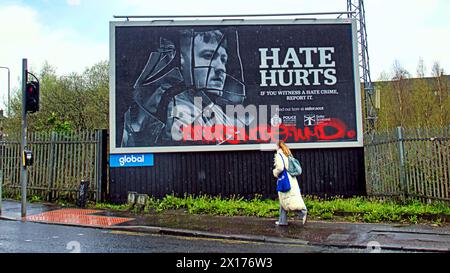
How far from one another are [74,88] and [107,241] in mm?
17017

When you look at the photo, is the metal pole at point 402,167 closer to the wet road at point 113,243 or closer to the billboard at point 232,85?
the billboard at point 232,85

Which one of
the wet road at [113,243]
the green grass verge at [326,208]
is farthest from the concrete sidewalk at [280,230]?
the green grass verge at [326,208]

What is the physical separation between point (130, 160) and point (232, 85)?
404 cm

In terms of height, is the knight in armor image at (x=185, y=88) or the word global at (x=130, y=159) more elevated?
the knight in armor image at (x=185, y=88)

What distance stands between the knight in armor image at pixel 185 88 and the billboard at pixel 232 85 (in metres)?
0.03

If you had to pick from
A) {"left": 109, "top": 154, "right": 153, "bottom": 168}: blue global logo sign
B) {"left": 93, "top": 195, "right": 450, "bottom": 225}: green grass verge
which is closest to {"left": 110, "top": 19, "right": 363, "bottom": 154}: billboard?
{"left": 109, "top": 154, "right": 153, "bottom": 168}: blue global logo sign

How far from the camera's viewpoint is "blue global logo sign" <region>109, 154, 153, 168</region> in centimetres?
1315

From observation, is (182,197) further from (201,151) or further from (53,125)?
(53,125)

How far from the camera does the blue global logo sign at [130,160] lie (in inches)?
518

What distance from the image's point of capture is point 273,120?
44.2 feet

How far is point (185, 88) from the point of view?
13516mm

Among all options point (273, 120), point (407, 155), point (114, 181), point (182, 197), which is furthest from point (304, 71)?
point (114, 181)

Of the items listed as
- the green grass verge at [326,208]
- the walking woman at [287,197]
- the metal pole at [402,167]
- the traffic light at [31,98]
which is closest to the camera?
the walking woman at [287,197]

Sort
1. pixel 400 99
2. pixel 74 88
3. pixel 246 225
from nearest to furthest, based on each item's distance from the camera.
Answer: pixel 246 225
pixel 74 88
pixel 400 99
